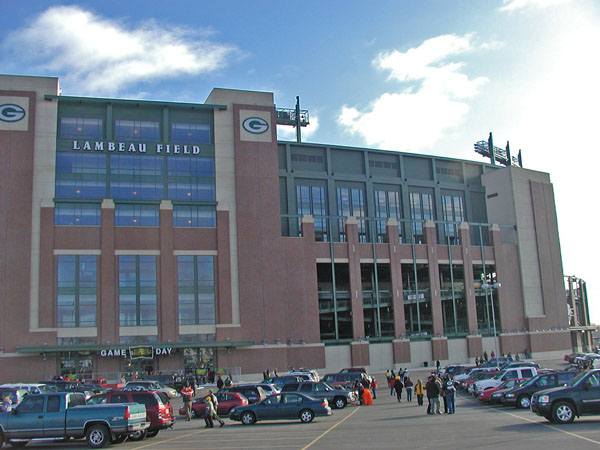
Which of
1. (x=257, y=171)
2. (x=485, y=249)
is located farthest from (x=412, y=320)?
(x=257, y=171)

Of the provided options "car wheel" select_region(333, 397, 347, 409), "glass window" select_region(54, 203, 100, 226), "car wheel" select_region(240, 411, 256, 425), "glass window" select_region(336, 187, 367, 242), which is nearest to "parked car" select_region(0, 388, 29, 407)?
"car wheel" select_region(240, 411, 256, 425)

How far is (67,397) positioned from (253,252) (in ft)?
145

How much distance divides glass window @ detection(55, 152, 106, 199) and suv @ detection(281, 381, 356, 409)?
121ft

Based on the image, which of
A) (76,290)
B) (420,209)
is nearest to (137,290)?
(76,290)

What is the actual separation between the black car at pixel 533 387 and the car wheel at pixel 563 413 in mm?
7691

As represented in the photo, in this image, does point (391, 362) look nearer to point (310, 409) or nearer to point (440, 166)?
point (440, 166)

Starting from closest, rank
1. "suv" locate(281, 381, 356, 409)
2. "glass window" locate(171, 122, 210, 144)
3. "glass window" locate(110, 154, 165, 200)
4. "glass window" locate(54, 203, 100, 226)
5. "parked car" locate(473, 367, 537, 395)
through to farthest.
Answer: "suv" locate(281, 381, 356, 409), "parked car" locate(473, 367, 537, 395), "glass window" locate(54, 203, 100, 226), "glass window" locate(110, 154, 165, 200), "glass window" locate(171, 122, 210, 144)

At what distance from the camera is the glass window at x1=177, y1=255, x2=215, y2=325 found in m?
64.1

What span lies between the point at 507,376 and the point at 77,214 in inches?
1719

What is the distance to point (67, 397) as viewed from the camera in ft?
76.2

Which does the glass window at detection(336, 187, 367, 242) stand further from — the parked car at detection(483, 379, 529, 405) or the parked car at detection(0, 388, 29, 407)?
the parked car at detection(0, 388, 29, 407)

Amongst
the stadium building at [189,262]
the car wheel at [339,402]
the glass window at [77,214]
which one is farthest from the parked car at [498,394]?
the glass window at [77,214]

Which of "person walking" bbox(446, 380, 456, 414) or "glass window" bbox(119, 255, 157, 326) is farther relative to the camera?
"glass window" bbox(119, 255, 157, 326)

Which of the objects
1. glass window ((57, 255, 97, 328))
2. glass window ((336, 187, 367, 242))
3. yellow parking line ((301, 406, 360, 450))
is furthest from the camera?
glass window ((336, 187, 367, 242))
